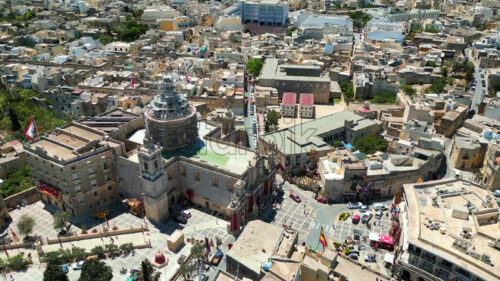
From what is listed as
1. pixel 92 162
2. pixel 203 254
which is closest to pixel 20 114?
pixel 92 162

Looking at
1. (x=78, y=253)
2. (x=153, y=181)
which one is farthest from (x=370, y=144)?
(x=78, y=253)

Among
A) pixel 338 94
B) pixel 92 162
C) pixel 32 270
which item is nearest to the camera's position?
pixel 32 270

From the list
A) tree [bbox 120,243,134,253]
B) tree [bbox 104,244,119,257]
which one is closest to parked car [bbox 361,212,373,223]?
tree [bbox 120,243,134,253]

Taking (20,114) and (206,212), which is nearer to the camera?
(206,212)

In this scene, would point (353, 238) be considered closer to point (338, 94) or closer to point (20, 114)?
point (338, 94)

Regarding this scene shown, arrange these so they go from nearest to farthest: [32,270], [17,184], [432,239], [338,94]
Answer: [432,239] → [32,270] → [17,184] → [338,94]

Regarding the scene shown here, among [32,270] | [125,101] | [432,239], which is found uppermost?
[125,101]

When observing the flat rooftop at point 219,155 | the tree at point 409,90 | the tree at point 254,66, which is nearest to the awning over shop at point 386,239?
the flat rooftop at point 219,155
